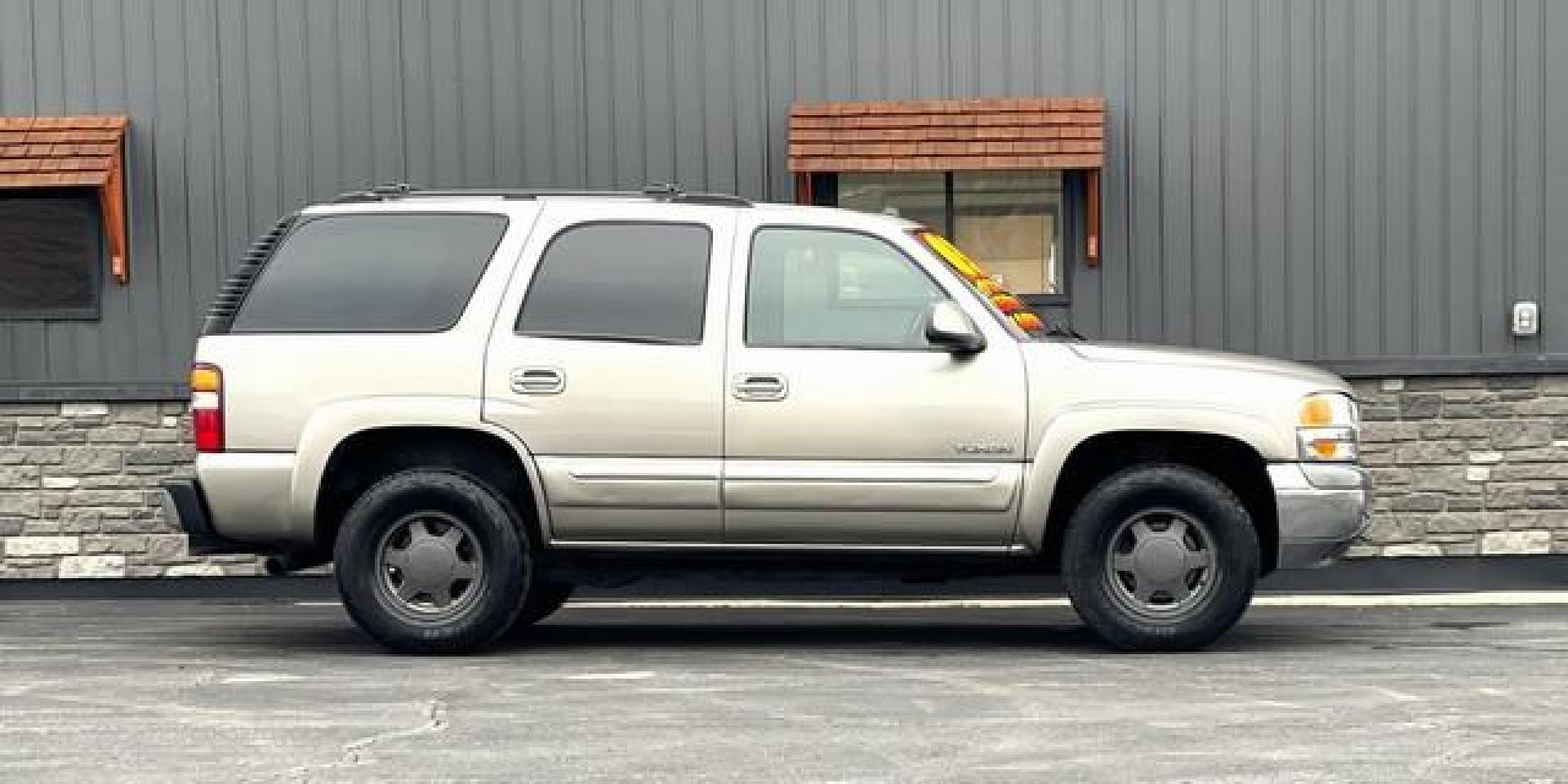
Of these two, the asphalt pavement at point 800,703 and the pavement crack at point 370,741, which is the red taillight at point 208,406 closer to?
the asphalt pavement at point 800,703

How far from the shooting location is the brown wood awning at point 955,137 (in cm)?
1329

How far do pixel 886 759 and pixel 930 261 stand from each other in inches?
127

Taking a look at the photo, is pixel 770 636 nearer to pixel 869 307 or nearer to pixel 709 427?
pixel 709 427

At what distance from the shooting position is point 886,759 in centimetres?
738

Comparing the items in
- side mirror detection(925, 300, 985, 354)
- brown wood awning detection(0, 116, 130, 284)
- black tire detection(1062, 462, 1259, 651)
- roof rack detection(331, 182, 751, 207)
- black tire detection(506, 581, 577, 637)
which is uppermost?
brown wood awning detection(0, 116, 130, 284)

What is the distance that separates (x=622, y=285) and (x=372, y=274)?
1.02 m

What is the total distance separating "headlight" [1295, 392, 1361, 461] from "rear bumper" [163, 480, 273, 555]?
13.6 feet

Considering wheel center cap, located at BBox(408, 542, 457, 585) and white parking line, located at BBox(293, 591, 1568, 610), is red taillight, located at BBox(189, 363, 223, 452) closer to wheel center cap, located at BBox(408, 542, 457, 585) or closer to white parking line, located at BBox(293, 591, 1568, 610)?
wheel center cap, located at BBox(408, 542, 457, 585)

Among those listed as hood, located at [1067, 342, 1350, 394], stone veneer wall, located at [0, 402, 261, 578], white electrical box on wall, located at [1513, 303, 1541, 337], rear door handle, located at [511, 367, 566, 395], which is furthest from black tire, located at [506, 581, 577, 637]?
white electrical box on wall, located at [1513, 303, 1541, 337]

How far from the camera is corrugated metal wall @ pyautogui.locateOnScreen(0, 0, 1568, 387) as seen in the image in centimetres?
1348

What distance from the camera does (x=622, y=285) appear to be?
1020cm

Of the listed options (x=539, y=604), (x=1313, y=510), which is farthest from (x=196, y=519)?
(x=1313, y=510)

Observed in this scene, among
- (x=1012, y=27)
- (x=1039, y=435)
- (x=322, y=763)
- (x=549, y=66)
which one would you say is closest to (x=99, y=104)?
(x=549, y=66)

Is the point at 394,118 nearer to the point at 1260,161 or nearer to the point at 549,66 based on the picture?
the point at 549,66
